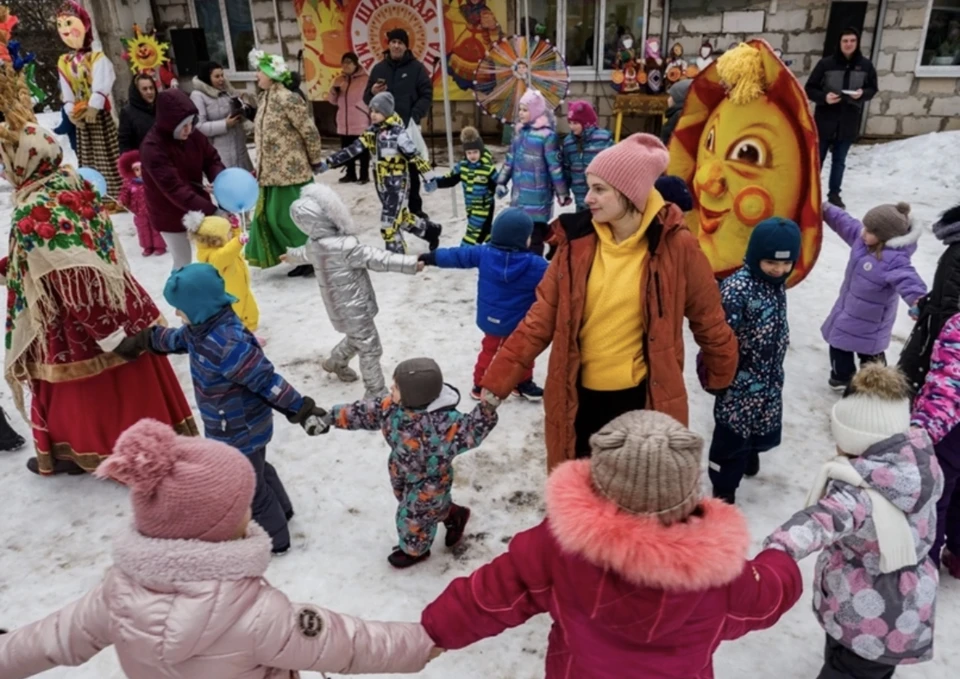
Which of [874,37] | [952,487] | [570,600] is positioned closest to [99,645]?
[570,600]

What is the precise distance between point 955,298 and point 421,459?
87.0 inches

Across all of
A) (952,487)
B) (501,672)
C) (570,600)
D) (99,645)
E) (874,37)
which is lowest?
(501,672)

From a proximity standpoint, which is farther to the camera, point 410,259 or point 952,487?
point 410,259

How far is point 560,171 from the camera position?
5797 millimetres

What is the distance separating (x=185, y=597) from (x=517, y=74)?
6.83m

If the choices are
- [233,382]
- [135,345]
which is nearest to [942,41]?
[233,382]

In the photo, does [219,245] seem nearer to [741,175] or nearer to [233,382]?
[233,382]

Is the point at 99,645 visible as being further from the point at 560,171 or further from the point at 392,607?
the point at 560,171

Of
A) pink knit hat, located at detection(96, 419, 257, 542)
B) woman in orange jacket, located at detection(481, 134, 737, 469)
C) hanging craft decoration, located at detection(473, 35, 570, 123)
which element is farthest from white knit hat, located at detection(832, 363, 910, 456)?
hanging craft decoration, located at detection(473, 35, 570, 123)

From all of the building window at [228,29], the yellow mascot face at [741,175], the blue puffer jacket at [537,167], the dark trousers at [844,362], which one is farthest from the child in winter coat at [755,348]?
the building window at [228,29]

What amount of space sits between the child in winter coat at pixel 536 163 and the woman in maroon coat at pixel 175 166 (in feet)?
7.93

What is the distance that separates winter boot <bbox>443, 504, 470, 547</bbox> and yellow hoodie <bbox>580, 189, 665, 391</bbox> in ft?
3.17

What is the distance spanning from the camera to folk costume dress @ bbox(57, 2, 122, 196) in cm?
786

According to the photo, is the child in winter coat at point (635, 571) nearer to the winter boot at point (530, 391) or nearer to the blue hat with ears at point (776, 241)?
the blue hat with ears at point (776, 241)
